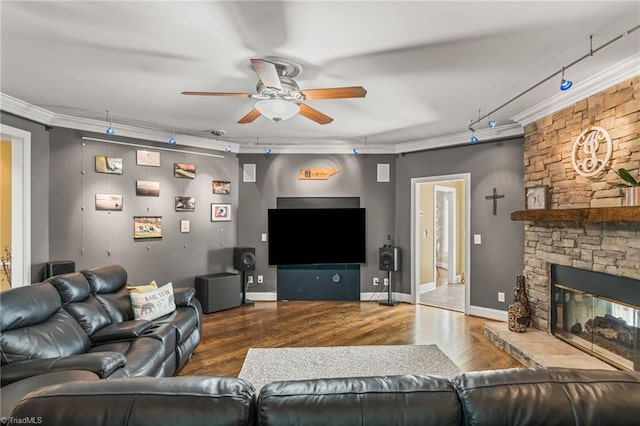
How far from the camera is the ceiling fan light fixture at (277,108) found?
9.37 ft

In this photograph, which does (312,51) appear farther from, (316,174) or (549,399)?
(316,174)

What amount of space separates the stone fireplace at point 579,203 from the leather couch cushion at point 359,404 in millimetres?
2584

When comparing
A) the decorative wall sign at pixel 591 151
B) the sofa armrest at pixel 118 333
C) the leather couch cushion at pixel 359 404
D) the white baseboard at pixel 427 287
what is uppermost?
the decorative wall sign at pixel 591 151

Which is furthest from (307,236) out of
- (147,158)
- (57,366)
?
(57,366)

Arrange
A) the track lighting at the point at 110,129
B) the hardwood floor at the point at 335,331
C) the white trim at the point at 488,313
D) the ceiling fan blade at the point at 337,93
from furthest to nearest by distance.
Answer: the white trim at the point at 488,313
the track lighting at the point at 110,129
the hardwood floor at the point at 335,331
the ceiling fan blade at the point at 337,93

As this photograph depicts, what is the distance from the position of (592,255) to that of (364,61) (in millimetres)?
2840

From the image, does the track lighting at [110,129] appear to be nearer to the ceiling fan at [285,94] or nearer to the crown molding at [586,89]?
the ceiling fan at [285,94]

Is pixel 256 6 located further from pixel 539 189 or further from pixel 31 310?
pixel 539 189

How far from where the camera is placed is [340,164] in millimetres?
6109

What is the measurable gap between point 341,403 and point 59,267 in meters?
4.51

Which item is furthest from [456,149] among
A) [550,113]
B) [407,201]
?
[550,113]

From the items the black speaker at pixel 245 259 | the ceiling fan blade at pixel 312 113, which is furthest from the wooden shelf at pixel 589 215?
the black speaker at pixel 245 259

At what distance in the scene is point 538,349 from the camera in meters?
3.45

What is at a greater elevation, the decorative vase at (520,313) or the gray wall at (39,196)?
the gray wall at (39,196)
